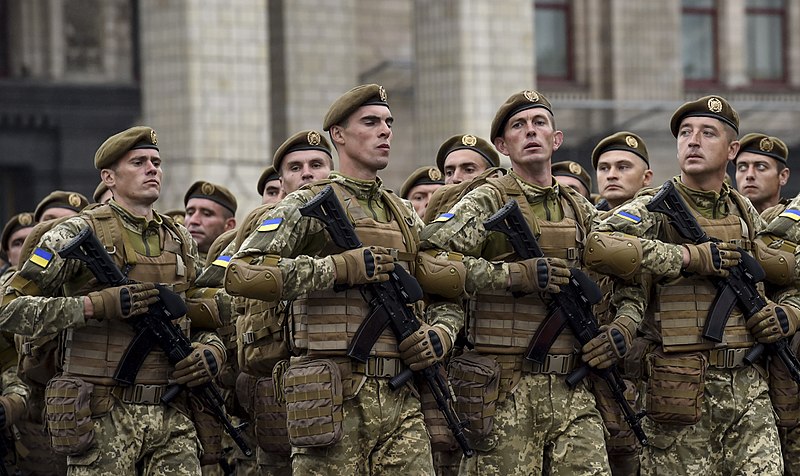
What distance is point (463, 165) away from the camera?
473 inches

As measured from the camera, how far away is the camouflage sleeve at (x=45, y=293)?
29.6 ft

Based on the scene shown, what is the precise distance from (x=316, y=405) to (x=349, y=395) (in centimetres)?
21

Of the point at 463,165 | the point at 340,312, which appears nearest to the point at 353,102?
the point at 340,312

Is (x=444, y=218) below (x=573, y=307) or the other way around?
the other way around

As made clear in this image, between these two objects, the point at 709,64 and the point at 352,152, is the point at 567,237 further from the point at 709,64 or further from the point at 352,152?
the point at 709,64

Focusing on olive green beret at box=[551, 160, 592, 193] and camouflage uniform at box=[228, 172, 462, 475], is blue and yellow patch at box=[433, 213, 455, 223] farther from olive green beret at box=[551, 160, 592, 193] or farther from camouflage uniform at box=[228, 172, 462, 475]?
olive green beret at box=[551, 160, 592, 193]

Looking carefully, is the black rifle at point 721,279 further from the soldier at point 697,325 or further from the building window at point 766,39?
the building window at point 766,39

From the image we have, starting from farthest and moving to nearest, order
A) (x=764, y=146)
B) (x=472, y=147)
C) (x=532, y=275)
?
(x=472, y=147), (x=764, y=146), (x=532, y=275)

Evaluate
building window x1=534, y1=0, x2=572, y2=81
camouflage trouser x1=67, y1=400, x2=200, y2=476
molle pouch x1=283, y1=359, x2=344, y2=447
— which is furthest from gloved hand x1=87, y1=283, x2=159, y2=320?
building window x1=534, y1=0, x2=572, y2=81

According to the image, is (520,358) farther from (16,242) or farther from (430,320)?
(16,242)

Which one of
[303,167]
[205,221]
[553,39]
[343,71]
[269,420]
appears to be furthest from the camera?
[553,39]

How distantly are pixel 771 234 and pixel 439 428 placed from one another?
8.02ft

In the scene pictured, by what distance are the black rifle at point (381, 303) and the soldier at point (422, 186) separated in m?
3.84

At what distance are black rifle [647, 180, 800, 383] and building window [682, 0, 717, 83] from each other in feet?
61.5
